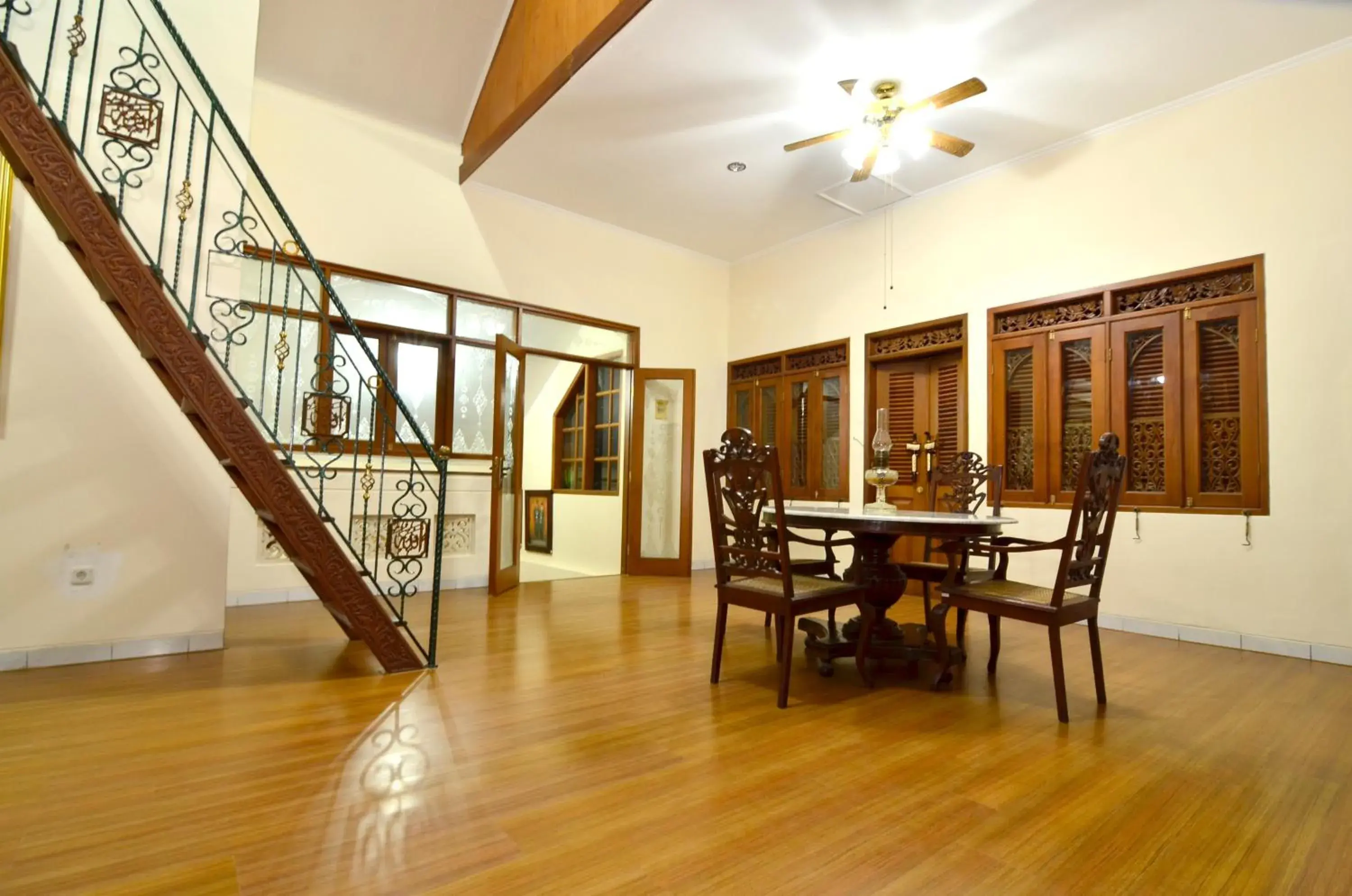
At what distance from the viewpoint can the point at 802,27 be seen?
11.9 ft

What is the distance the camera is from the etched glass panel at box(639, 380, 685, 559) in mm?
6566

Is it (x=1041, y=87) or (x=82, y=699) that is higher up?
(x=1041, y=87)

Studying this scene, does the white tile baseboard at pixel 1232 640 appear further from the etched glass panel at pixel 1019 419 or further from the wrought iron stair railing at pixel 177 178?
the wrought iron stair railing at pixel 177 178

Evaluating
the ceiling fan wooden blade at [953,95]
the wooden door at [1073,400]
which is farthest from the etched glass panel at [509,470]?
the wooden door at [1073,400]

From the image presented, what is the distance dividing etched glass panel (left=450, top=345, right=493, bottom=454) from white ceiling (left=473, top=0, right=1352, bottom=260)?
1540 millimetres

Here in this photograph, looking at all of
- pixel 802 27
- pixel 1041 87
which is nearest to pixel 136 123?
pixel 802 27

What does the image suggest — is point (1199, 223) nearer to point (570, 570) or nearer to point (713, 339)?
point (713, 339)

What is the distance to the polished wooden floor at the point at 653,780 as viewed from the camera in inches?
56.0

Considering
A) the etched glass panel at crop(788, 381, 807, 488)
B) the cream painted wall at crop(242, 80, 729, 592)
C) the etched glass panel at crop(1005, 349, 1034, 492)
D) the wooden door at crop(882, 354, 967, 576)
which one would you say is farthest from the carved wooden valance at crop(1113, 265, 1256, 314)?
the cream painted wall at crop(242, 80, 729, 592)

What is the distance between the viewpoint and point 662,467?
21.9 ft

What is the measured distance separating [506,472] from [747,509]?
3238 millimetres

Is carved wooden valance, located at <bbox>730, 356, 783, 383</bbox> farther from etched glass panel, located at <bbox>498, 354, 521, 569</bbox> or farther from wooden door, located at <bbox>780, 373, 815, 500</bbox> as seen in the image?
etched glass panel, located at <bbox>498, 354, 521, 569</bbox>

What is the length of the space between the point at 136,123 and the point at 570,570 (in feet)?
17.6

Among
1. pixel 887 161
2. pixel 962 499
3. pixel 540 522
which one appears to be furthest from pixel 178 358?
pixel 540 522
